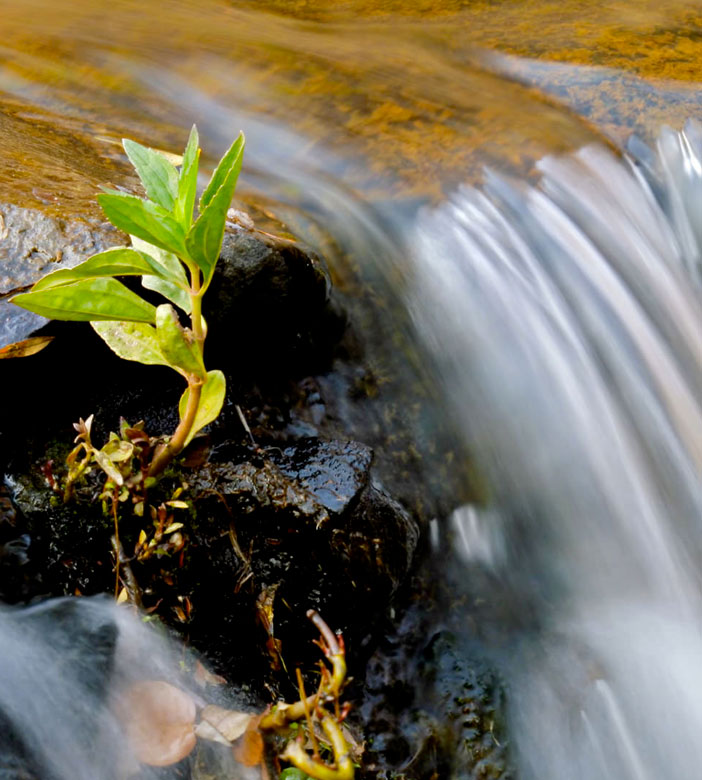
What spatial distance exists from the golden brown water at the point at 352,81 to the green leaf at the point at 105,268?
1.07 metres

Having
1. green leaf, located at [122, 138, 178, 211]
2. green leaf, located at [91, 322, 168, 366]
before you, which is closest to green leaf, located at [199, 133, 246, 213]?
green leaf, located at [122, 138, 178, 211]

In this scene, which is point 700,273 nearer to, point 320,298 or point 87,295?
point 320,298

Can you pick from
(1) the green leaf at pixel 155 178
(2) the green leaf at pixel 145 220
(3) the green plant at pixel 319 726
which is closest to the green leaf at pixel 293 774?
(3) the green plant at pixel 319 726

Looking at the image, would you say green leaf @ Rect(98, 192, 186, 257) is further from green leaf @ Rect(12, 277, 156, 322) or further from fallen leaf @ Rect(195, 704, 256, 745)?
fallen leaf @ Rect(195, 704, 256, 745)

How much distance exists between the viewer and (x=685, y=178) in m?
3.17

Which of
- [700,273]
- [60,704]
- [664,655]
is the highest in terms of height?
[700,273]

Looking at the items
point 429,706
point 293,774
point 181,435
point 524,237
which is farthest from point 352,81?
point 293,774

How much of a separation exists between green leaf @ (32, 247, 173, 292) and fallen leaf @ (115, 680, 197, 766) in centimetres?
98

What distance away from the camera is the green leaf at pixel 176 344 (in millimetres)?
1543

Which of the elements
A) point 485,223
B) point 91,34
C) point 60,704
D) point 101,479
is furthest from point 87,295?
point 91,34

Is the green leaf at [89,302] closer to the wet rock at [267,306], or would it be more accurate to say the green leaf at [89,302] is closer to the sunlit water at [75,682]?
A: the wet rock at [267,306]

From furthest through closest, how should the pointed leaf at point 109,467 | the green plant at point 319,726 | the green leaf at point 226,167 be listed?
1. the pointed leaf at point 109,467
2. the green leaf at point 226,167
3. the green plant at point 319,726

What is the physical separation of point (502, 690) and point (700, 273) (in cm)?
190

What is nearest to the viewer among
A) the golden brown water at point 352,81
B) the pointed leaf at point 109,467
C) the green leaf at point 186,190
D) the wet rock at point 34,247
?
the green leaf at point 186,190
